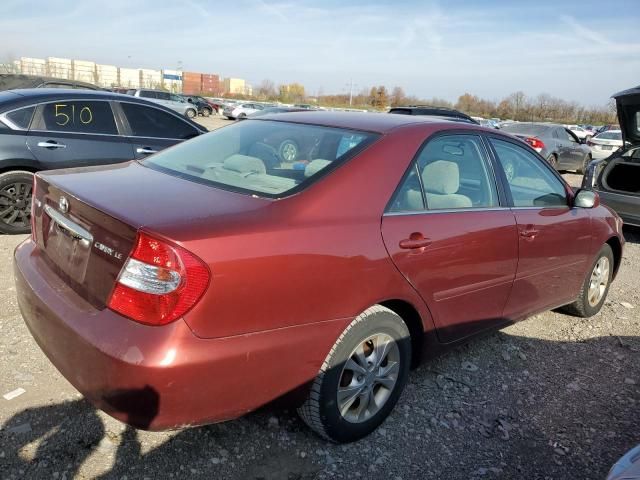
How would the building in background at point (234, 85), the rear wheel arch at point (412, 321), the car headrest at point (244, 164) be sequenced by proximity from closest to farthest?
the rear wheel arch at point (412, 321), the car headrest at point (244, 164), the building in background at point (234, 85)

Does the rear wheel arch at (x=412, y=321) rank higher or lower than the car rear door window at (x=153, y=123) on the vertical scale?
lower

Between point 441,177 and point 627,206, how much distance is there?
5638 millimetres

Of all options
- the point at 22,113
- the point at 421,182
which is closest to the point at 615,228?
the point at 421,182

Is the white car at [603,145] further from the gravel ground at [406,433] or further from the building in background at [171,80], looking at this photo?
the building in background at [171,80]

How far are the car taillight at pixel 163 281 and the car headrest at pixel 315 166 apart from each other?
0.83 meters

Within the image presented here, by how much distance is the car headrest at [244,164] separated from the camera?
285 centimetres

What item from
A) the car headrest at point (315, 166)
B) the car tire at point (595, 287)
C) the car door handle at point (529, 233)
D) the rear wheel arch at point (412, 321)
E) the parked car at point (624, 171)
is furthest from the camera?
the parked car at point (624, 171)

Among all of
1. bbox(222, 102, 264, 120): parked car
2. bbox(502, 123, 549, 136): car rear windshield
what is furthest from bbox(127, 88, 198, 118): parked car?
bbox(502, 123, 549, 136): car rear windshield

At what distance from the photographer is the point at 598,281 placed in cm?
460

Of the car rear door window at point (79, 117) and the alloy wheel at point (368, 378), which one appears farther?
the car rear door window at point (79, 117)

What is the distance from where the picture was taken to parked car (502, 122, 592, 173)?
45.5 feet

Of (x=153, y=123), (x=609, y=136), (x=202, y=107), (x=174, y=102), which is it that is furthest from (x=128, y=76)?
(x=153, y=123)

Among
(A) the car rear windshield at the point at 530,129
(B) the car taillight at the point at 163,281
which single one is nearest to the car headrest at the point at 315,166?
(B) the car taillight at the point at 163,281

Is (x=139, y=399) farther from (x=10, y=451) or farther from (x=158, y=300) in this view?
(x=10, y=451)
